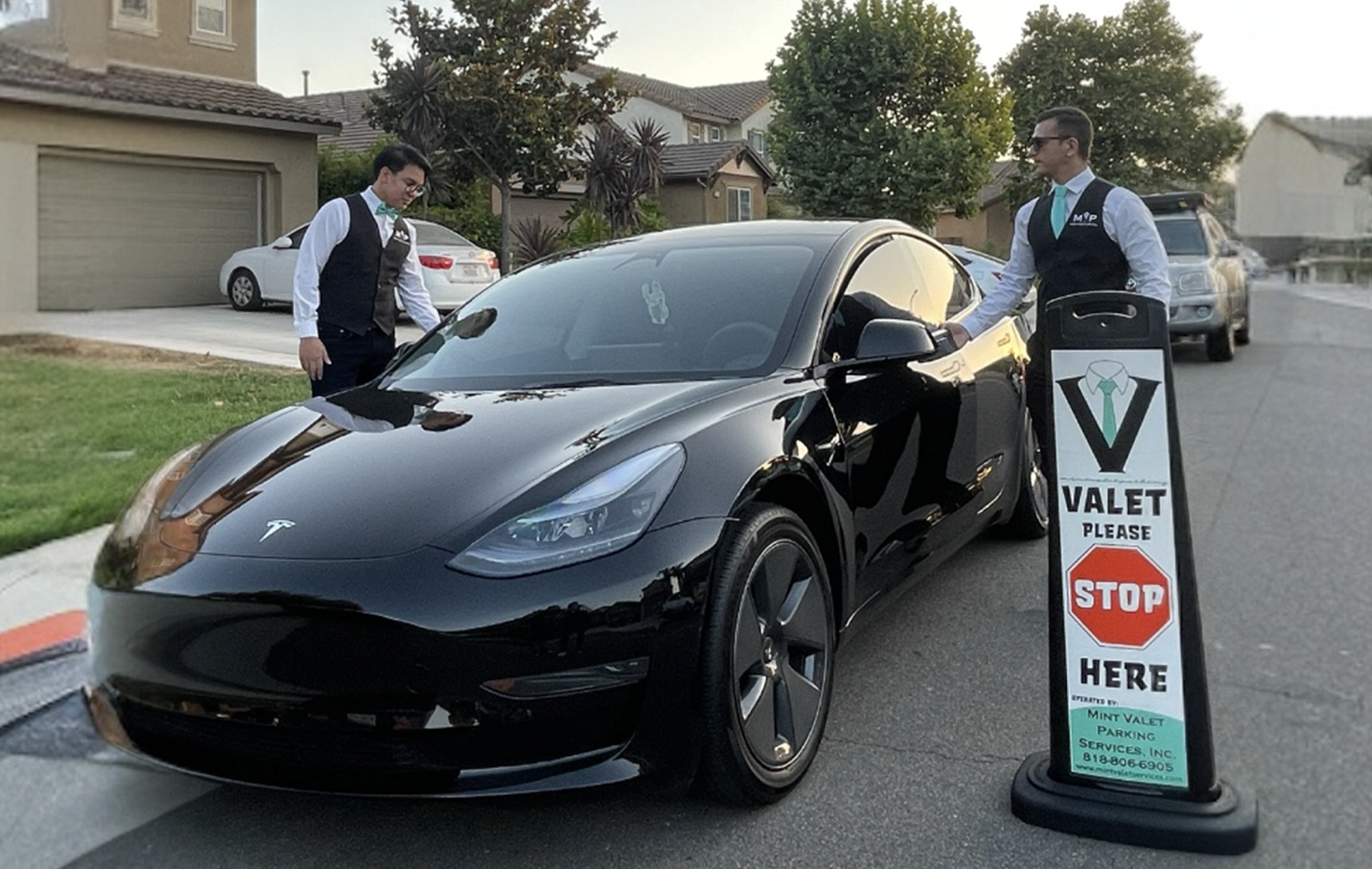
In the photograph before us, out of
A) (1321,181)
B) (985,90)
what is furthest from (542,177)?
(1321,181)

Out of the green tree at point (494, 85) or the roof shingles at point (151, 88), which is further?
the green tree at point (494, 85)

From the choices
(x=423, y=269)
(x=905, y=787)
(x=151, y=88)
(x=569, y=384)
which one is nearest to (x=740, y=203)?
(x=151, y=88)

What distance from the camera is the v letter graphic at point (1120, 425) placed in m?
3.16

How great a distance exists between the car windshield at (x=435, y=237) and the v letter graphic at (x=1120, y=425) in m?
13.9

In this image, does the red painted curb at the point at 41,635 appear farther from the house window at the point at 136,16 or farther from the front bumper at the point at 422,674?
the house window at the point at 136,16

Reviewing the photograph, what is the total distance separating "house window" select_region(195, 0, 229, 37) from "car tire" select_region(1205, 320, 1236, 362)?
1499cm

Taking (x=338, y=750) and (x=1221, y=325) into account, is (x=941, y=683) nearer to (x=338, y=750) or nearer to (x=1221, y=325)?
(x=338, y=750)

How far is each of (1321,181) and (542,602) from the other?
61.8 meters

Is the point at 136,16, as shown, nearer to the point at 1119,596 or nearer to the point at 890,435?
the point at 890,435

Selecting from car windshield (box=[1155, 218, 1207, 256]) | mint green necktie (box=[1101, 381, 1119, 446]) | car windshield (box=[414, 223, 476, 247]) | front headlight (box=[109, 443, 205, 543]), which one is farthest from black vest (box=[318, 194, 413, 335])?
car windshield (box=[1155, 218, 1207, 256])

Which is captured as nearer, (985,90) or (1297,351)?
(1297,351)

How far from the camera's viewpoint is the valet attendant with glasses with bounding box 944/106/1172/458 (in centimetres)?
524

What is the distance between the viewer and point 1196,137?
49.4m

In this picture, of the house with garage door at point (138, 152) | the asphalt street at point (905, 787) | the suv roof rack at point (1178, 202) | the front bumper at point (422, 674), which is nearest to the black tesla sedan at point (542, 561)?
the front bumper at point (422, 674)
